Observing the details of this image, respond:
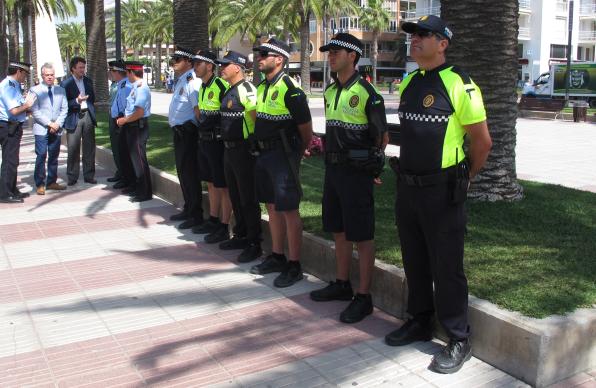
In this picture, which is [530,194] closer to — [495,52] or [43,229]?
[495,52]

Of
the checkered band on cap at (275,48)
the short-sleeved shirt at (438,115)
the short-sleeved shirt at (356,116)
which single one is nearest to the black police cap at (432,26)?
the short-sleeved shirt at (438,115)

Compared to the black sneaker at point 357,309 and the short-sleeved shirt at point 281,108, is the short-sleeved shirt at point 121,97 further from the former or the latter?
the black sneaker at point 357,309

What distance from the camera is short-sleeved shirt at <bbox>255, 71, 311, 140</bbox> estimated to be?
5340 millimetres

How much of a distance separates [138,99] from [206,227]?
8.09 feet

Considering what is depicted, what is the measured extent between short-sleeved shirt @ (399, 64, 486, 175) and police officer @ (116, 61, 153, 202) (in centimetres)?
571

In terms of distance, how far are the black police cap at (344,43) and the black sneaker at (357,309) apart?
1890 mm

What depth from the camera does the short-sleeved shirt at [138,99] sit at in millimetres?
8797

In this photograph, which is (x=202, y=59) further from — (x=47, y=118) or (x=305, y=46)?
(x=305, y=46)

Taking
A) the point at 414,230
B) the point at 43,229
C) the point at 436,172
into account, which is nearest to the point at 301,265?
the point at 414,230

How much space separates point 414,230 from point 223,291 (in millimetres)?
2079

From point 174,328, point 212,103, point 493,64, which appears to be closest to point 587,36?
point 493,64

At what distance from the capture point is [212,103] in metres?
6.77

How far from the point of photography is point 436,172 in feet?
12.6

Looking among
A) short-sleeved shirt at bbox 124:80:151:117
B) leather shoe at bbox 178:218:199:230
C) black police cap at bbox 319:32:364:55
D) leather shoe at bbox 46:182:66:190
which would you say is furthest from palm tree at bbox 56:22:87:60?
black police cap at bbox 319:32:364:55
